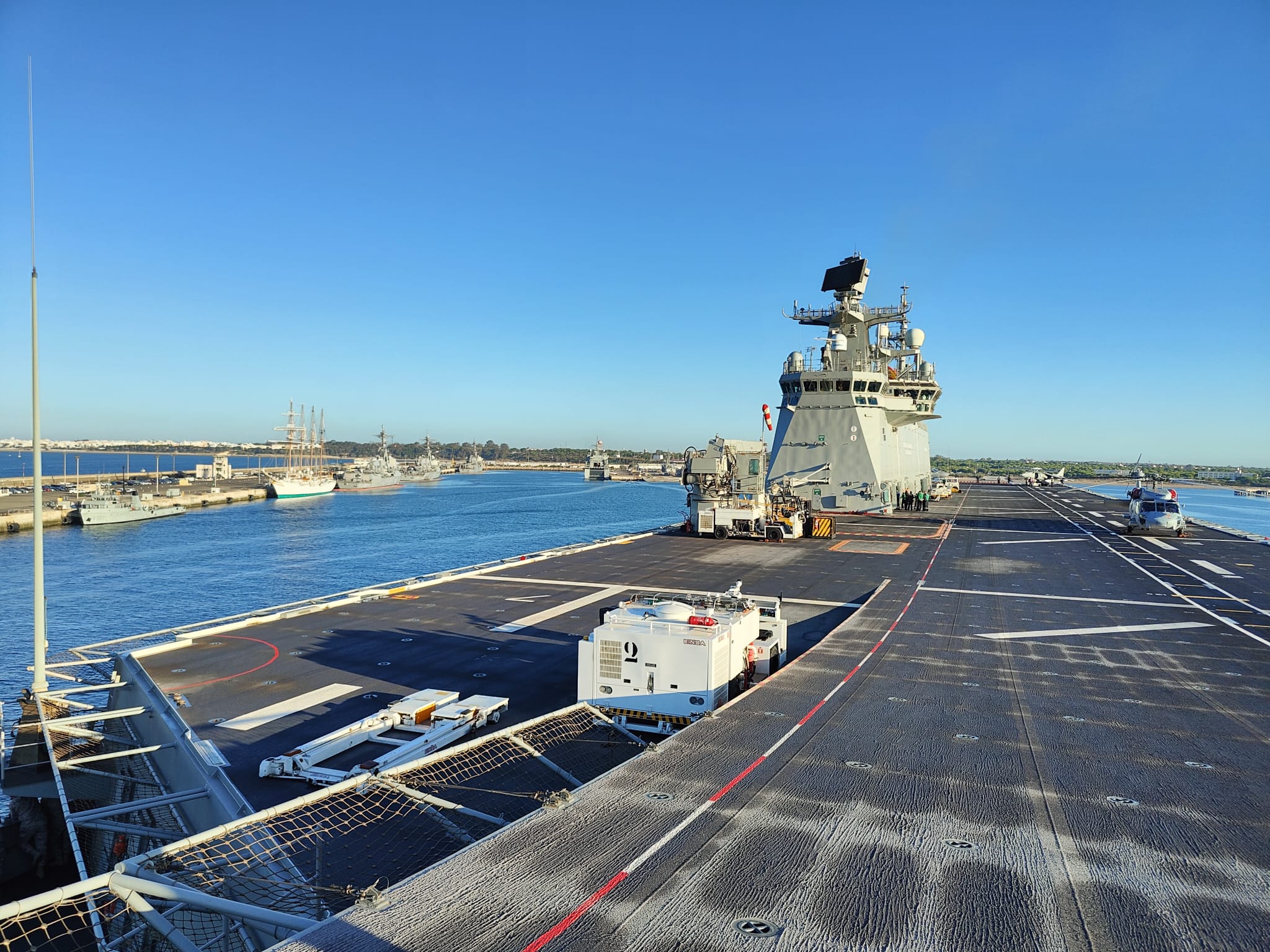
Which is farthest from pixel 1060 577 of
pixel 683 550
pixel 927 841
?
pixel 927 841

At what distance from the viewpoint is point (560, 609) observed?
69.8 feet

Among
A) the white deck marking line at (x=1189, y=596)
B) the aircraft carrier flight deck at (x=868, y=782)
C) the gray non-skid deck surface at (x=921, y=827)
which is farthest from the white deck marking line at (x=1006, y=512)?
the gray non-skid deck surface at (x=921, y=827)

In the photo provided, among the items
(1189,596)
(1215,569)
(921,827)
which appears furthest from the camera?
(1215,569)

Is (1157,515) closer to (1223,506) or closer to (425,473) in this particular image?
(1223,506)

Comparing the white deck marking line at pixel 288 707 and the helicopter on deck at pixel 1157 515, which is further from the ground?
the helicopter on deck at pixel 1157 515

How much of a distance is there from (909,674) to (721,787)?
7.17 m

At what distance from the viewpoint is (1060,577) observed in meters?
27.6

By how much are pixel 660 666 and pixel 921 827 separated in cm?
524

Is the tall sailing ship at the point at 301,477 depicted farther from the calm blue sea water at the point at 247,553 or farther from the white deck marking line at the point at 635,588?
the white deck marking line at the point at 635,588

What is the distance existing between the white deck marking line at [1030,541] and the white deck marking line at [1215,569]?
22.9 ft

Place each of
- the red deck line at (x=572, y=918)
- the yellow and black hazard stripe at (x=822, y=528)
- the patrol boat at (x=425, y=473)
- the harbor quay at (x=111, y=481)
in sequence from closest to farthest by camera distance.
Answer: the red deck line at (x=572, y=918) < the yellow and black hazard stripe at (x=822, y=528) < the harbor quay at (x=111, y=481) < the patrol boat at (x=425, y=473)

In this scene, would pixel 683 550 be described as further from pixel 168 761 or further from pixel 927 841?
pixel 927 841

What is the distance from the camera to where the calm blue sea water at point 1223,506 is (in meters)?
75.1

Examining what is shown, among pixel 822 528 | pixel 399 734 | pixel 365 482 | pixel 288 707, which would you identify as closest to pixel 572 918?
pixel 399 734
